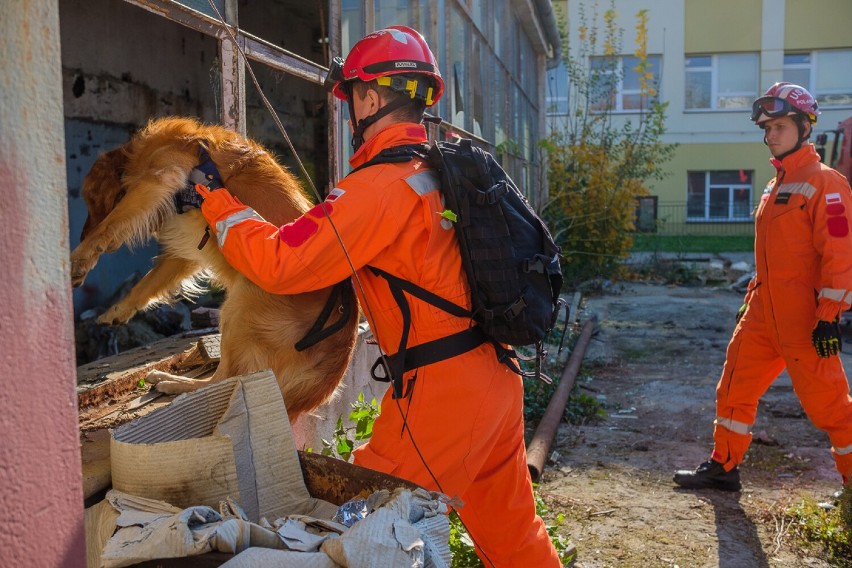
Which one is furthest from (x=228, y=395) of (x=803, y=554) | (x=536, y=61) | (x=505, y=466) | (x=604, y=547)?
(x=536, y=61)

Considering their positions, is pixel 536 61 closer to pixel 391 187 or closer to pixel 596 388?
pixel 596 388

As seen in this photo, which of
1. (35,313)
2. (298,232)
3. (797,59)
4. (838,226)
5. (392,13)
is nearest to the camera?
(35,313)

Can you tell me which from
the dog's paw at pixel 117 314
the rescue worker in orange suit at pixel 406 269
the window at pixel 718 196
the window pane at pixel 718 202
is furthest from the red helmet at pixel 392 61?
the window pane at pixel 718 202

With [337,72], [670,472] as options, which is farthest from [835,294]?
[337,72]

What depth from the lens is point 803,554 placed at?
4.75 metres

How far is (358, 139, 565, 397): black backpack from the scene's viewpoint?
279 cm

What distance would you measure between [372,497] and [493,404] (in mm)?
913

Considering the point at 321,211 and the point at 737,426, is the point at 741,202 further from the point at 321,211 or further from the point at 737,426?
the point at 321,211

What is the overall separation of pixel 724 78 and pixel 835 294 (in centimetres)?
2462

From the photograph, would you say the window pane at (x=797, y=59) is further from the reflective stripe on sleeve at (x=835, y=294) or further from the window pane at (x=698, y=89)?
the reflective stripe on sleeve at (x=835, y=294)

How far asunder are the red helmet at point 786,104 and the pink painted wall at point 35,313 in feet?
16.6

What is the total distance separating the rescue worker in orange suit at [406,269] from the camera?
2.65 meters

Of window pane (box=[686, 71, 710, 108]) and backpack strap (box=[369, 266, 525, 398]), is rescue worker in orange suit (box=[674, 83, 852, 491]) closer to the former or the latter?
backpack strap (box=[369, 266, 525, 398])

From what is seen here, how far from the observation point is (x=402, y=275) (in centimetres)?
281
